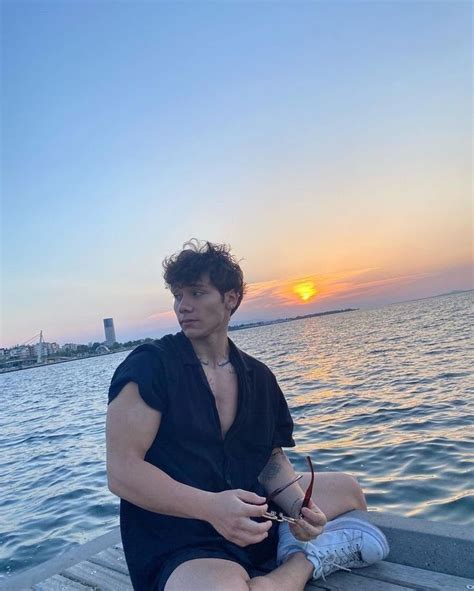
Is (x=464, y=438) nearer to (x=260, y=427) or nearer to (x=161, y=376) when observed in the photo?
(x=260, y=427)

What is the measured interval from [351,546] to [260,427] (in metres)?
0.86

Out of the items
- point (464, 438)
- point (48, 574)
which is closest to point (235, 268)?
point (48, 574)

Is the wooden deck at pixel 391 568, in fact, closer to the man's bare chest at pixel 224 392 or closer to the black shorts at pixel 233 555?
the black shorts at pixel 233 555

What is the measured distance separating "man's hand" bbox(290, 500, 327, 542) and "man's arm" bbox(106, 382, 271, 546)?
447 millimetres

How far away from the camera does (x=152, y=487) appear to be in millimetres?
2229

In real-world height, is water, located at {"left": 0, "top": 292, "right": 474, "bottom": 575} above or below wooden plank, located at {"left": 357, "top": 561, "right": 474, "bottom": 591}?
below

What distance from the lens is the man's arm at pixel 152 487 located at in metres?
2.15

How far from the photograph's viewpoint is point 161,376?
8.09 feet

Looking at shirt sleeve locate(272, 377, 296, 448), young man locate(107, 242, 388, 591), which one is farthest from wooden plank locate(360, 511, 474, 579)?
shirt sleeve locate(272, 377, 296, 448)

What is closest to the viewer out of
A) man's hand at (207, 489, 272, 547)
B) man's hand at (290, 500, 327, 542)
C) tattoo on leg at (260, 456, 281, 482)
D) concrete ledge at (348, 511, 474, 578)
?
man's hand at (207, 489, 272, 547)

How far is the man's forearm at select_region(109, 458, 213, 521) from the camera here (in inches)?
87.3

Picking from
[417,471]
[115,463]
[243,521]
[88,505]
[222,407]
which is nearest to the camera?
[243,521]

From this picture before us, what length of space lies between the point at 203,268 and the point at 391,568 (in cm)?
208

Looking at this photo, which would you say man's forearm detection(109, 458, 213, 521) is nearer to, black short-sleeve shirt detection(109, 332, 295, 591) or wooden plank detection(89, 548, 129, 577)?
black short-sleeve shirt detection(109, 332, 295, 591)
